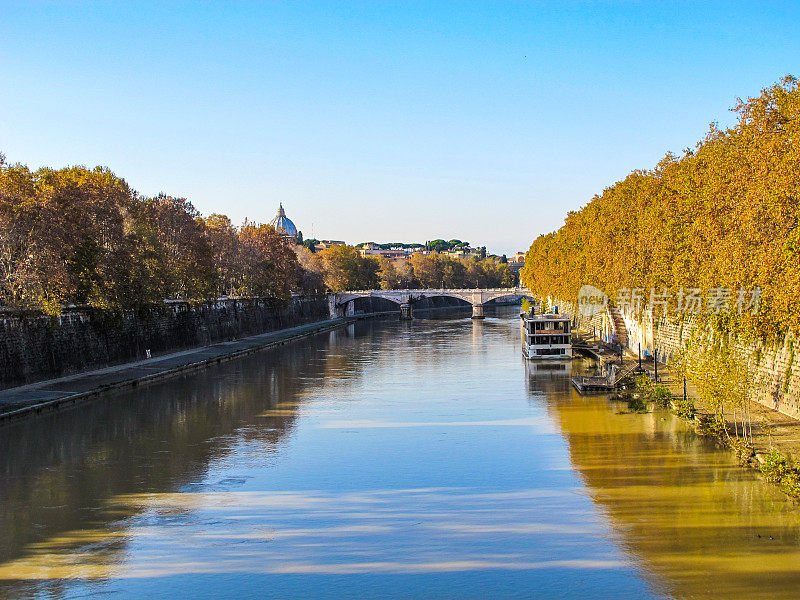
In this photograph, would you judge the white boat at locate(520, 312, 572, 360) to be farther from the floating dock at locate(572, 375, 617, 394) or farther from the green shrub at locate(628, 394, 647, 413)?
the green shrub at locate(628, 394, 647, 413)

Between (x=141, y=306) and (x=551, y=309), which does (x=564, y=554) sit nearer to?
(x=141, y=306)

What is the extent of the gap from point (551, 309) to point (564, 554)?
278 feet

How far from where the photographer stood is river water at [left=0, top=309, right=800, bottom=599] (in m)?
17.4

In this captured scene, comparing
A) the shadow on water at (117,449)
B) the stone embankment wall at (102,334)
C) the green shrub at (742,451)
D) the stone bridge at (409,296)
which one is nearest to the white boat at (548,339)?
the shadow on water at (117,449)

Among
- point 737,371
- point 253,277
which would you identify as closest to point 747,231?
point 737,371

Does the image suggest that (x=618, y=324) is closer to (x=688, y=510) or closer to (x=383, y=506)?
(x=688, y=510)

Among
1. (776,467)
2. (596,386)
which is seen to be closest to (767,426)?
(776,467)

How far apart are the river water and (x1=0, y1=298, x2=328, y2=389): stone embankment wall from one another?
19.5 feet

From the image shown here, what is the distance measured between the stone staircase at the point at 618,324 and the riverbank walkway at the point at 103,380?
29312 millimetres

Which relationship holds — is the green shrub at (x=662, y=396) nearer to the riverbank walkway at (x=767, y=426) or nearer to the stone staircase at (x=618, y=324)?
the riverbank walkway at (x=767, y=426)

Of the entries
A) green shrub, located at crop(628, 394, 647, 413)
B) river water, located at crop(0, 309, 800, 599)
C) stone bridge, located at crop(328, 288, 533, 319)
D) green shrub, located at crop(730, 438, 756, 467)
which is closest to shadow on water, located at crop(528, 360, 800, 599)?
river water, located at crop(0, 309, 800, 599)

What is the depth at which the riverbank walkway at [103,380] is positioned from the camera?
123 feet

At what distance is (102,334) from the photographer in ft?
173

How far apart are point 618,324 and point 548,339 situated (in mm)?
12129
